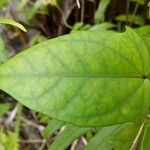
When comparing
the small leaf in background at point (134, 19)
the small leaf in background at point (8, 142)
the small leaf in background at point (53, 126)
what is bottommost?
the small leaf in background at point (8, 142)

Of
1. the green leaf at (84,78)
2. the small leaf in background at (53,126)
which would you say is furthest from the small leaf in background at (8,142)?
the green leaf at (84,78)

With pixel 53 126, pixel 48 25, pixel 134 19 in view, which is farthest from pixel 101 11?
pixel 53 126

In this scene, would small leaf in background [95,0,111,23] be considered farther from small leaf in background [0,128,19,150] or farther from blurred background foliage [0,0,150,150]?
small leaf in background [0,128,19,150]

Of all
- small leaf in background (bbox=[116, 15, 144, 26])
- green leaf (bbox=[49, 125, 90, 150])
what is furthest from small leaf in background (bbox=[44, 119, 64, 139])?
small leaf in background (bbox=[116, 15, 144, 26])

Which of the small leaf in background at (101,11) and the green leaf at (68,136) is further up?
the small leaf in background at (101,11)

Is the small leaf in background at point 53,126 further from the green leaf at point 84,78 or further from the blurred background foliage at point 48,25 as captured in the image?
the green leaf at point 84,78

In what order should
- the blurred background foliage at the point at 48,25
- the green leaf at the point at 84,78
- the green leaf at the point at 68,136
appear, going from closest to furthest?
the green leaf at the point at 84,78 < the green leaf at the point at 68,136 < the blurred background foliage at the point at 48,25

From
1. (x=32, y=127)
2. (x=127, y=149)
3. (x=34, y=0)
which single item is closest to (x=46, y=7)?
(x=34, y=0)

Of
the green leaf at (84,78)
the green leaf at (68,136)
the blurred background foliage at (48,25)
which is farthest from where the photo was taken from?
the blurred background foliage at (48,25)

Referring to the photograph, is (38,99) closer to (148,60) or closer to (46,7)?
(148,60)
